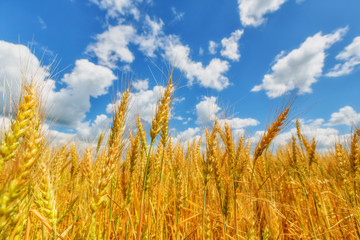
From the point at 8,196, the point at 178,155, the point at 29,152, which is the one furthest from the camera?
the point at 178,155

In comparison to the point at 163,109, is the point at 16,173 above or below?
below

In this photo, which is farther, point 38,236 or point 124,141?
point 38,236

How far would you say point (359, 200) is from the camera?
9.55 ft

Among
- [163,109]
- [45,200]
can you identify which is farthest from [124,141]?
[45,200]

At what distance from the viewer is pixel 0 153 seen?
1012 mm

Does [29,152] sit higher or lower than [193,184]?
higher

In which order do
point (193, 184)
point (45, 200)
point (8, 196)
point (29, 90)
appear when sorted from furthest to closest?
point (193, 184)
point (29, 90)
point (45, 200)
point (8, 196)

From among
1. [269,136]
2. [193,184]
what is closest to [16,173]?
[269,136]

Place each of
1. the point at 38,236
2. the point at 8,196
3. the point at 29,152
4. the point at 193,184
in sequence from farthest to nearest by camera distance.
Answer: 1. the point at 193,184
2. the point at 38,236
3. the point at 29,152
4. the point at 8,196

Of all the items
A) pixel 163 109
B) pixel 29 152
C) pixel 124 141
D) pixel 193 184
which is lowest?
pixel 193 184

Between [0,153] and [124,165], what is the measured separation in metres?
1.45

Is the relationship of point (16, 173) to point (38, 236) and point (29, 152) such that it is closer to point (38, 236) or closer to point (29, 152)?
point (29, 152)

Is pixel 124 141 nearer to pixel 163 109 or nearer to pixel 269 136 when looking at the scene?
pixel 163 109

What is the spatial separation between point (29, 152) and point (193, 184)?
3.11 meters
